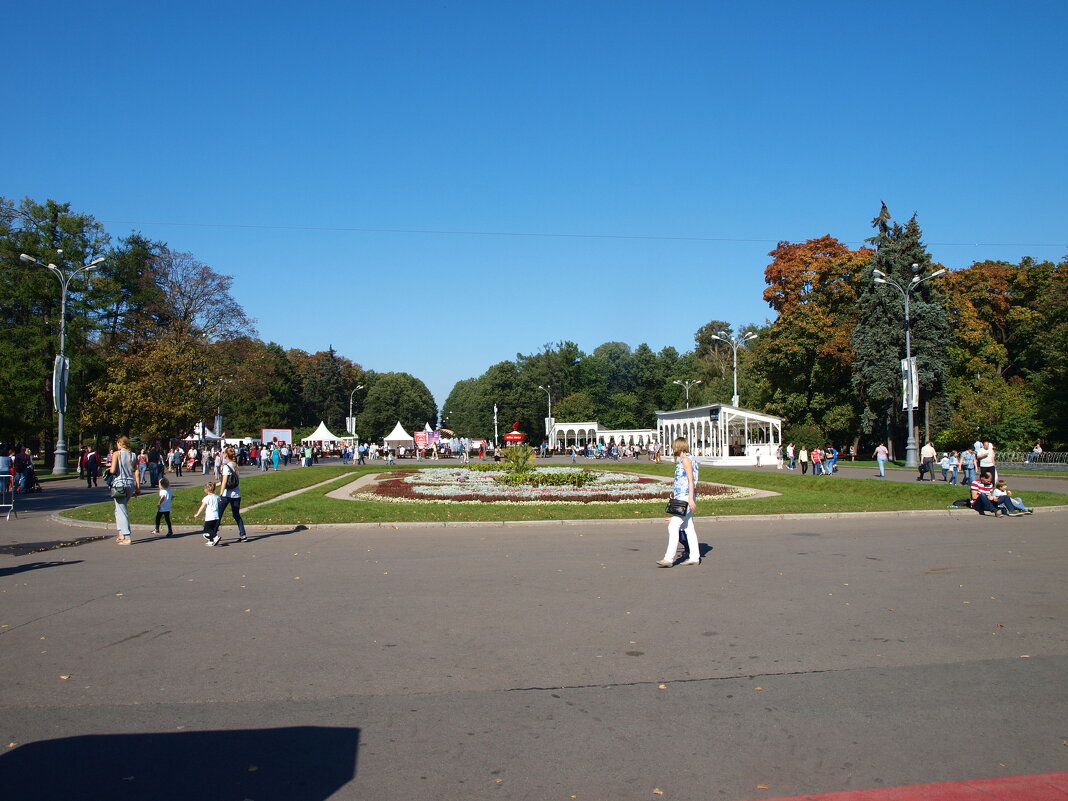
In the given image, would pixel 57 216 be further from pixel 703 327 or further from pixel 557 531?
pixel 703 327

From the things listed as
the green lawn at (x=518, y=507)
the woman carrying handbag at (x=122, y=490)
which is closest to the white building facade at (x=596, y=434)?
the green lawn at (x=518, y=507)

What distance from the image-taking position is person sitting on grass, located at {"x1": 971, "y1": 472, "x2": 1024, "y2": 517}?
19391 mm

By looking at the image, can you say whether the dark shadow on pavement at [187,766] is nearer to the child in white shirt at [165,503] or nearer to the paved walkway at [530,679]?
the paved walkway at [530,679]

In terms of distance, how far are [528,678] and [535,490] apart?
20708mm

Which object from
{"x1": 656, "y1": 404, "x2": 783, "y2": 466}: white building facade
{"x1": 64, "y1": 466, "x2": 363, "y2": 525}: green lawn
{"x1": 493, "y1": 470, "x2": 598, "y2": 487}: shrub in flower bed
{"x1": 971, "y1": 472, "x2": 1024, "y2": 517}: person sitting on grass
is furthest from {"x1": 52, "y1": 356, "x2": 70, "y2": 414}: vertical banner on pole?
{"x1": 971, "y1": 472, "x2": 1024, "y2": 517}: person sitting on grass

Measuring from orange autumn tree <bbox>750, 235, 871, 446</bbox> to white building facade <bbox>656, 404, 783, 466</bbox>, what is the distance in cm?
589

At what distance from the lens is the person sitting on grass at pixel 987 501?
19391mm

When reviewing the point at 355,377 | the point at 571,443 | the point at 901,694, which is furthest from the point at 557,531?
the point at 355,377

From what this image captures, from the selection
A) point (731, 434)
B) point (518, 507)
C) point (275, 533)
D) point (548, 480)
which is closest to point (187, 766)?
point (275, 533)

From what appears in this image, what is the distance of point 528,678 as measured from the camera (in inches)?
248

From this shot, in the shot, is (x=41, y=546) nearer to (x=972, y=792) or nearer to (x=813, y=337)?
(x=972, y=792)

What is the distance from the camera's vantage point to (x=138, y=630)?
784 cm

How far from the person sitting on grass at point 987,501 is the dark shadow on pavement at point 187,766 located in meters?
18.4

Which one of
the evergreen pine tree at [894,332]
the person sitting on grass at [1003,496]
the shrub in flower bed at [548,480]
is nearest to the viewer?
the person sitting on grass at [1003,496]
